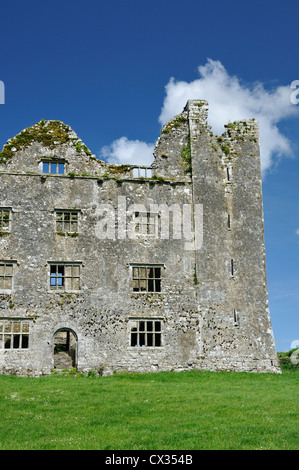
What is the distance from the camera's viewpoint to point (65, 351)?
1355 inches

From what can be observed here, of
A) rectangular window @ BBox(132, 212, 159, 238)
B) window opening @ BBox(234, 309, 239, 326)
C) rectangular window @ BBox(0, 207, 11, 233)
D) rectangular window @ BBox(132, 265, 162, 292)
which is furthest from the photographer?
rectangular window @ BBox(132, 212, 159, 238)

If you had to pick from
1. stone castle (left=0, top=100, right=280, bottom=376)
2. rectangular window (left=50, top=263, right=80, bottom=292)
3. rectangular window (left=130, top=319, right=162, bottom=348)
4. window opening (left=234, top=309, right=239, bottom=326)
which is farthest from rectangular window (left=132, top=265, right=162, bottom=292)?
window opening (left=234, top=309, right=239, bottom=326)

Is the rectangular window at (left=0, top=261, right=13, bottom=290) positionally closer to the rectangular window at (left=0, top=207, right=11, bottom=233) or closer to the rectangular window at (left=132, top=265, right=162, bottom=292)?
the rectangular window at (left=0, top=207, right=11, bottom=233)

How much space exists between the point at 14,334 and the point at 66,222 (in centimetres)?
693

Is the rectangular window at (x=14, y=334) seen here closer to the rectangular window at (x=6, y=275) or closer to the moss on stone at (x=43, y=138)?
the rectangular window at (x=6, y=275)

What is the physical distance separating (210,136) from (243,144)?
2.29m

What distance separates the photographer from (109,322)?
3045cm

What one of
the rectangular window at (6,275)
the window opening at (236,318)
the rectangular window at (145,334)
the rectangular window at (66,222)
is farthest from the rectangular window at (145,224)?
the rectangular window at (6,275)

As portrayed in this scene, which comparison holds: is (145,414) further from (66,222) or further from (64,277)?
(66,222)

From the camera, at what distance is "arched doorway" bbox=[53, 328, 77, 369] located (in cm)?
3067

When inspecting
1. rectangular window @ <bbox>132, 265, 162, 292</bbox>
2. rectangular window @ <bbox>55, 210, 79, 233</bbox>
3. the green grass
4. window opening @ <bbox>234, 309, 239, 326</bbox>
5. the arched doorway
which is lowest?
the green grass

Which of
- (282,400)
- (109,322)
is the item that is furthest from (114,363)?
(282,400)

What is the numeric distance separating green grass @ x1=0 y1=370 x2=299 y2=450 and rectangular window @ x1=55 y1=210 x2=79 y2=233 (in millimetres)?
Answer: 8433

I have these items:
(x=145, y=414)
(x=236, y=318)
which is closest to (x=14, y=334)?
(x=236, y=318)
